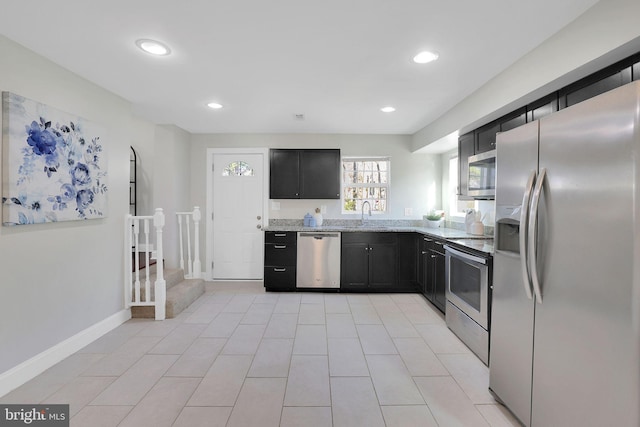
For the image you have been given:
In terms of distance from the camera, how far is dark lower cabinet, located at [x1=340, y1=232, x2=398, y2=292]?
4.28 m

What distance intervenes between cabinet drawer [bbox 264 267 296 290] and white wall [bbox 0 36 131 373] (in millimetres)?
1799

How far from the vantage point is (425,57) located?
229 cm

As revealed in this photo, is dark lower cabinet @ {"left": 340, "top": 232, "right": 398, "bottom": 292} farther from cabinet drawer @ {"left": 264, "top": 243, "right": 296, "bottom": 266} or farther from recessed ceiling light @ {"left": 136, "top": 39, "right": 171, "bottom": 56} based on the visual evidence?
recessed ceiling light @ {"left": 136, "top": 39, "right": 171, "bottom": 56}

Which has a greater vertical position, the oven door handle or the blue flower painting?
the blue flower painting

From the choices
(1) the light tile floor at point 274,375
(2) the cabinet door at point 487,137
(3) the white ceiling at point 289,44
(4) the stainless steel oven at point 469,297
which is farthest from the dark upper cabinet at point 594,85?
(1) the light tile floor at point 274,375

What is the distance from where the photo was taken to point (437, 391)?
2.07 meters

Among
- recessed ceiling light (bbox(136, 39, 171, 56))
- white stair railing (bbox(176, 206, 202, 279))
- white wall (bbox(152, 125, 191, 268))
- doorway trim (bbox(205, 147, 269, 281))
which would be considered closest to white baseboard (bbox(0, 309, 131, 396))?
white stair railing (bbox(176, 206, 202, 279))

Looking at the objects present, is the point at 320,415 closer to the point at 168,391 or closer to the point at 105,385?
the point at 168,391

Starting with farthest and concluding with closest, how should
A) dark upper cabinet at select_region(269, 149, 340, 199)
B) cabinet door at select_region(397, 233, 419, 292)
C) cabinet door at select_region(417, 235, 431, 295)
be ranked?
1. dark upper cabinet at select_region(269, 149, 340, 199)
2. cabinet door at select_region(397, 233, 419, 292)
3. cabinet door at select_region(417, 235, 431, 295)

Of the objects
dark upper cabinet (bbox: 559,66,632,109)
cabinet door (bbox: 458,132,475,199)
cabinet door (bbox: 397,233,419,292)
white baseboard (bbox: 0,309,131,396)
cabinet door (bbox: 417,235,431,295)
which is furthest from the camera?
cabinet door (bbox: 397,233,419,292)

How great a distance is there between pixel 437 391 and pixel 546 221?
1364 millimetres

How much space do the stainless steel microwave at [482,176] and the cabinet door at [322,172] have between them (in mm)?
1930

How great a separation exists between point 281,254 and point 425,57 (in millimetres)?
3061

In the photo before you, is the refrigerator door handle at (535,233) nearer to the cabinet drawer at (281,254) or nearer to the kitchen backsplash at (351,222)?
the cabinet drawer at (281,254)
